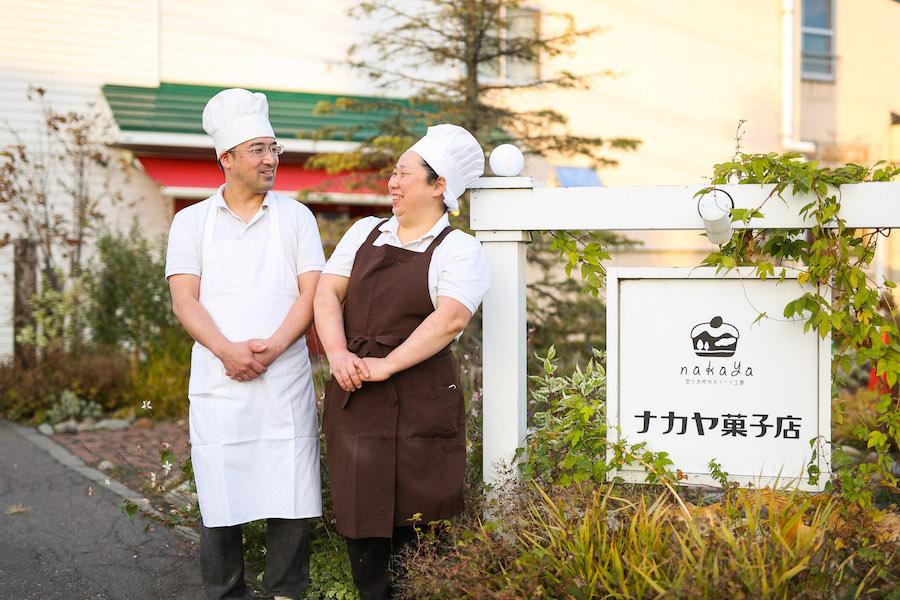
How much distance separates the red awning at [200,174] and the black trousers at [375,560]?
7142mm

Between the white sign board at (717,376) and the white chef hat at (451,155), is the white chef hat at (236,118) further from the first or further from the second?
the white sign board at (717,376)

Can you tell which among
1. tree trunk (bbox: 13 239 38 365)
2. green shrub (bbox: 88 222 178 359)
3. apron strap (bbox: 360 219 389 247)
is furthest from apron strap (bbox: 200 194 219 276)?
tree trunk (bbox: 13 239 38 365)

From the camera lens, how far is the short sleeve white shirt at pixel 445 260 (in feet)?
10.9

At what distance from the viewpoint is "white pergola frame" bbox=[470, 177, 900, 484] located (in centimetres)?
362

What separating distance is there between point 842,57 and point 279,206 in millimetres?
14796

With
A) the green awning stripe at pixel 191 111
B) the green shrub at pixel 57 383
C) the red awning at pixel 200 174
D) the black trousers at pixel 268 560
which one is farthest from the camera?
the green awning stripe at pixel 191 111

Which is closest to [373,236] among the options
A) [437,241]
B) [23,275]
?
[437,241]

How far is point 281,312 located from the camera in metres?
3.64

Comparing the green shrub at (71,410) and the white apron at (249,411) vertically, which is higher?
the white apron at (249,411)

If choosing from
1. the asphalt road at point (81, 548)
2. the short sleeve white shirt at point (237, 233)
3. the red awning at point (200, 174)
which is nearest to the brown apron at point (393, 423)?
the short sleeve white shirt at point (237, 233)

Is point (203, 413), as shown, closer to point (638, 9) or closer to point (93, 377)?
point (93, 377)

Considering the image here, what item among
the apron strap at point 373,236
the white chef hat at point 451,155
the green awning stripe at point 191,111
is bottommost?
the apron strap at point 373,236

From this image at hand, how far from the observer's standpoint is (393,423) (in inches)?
133

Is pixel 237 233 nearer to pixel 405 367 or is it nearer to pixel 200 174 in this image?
pixel 405 367
